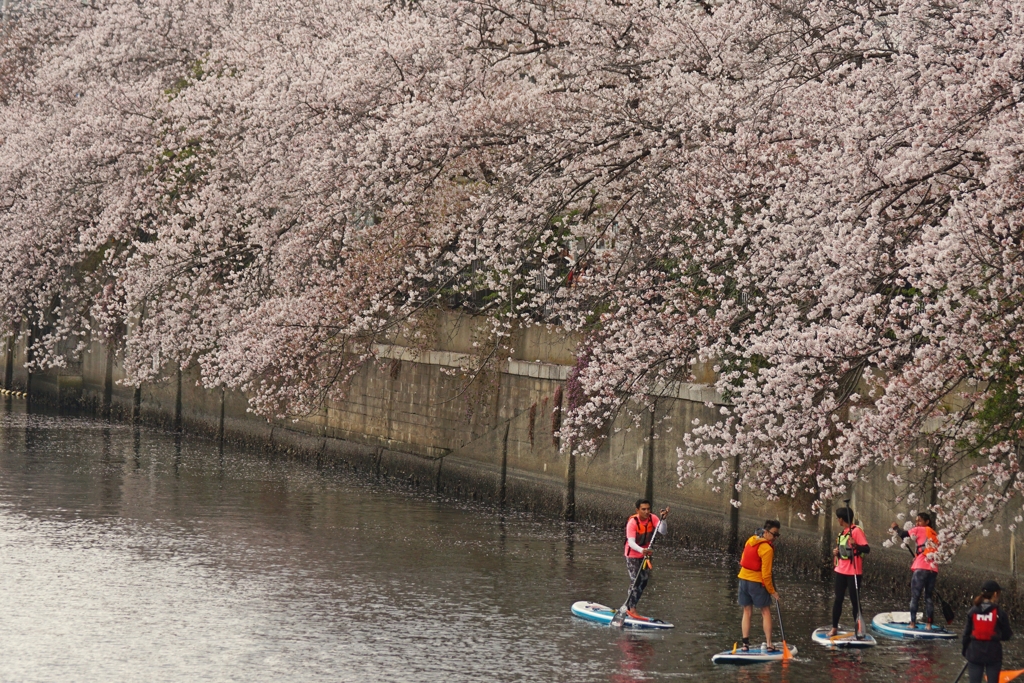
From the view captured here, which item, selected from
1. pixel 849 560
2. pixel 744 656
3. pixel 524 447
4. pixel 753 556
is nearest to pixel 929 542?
pixel 849 560

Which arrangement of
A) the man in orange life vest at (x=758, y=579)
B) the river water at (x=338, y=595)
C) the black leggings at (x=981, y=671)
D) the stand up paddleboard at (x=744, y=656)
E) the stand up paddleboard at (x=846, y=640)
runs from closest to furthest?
the black leggings at (x=981, y=671) → the river water at (x=338, y=595) → the stand up paddleboard at (x=744, y=656) → the man in orange life vest at (x=758, y=579) → the stand up paddleboard at (x=846, y=640)

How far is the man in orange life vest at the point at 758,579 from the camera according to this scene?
16.5 meters

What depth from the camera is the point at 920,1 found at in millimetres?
18359

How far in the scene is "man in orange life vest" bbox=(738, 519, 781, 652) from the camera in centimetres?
1650

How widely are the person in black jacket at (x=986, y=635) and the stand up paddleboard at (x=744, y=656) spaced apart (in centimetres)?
324

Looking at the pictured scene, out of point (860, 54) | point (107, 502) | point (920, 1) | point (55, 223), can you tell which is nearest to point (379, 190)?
point (107, 502)

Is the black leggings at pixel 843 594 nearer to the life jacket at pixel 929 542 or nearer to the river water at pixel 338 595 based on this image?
the river water at pixel 338 595

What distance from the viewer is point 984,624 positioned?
43.1 ft

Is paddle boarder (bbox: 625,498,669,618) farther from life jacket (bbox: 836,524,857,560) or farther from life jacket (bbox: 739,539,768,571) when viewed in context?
life jacket (bbox: 836,524,857,560)

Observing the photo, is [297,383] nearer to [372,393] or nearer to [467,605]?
[372,393]

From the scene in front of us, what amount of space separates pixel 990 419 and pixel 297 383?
20.1 m

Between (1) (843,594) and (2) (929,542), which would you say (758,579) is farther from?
(2) (929,542)

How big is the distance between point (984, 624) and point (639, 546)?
5.88 meters

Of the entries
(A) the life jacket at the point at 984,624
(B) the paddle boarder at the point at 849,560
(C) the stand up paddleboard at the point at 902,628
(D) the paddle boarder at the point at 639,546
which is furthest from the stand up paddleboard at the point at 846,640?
(A) the life jacket at the point at 984,624
